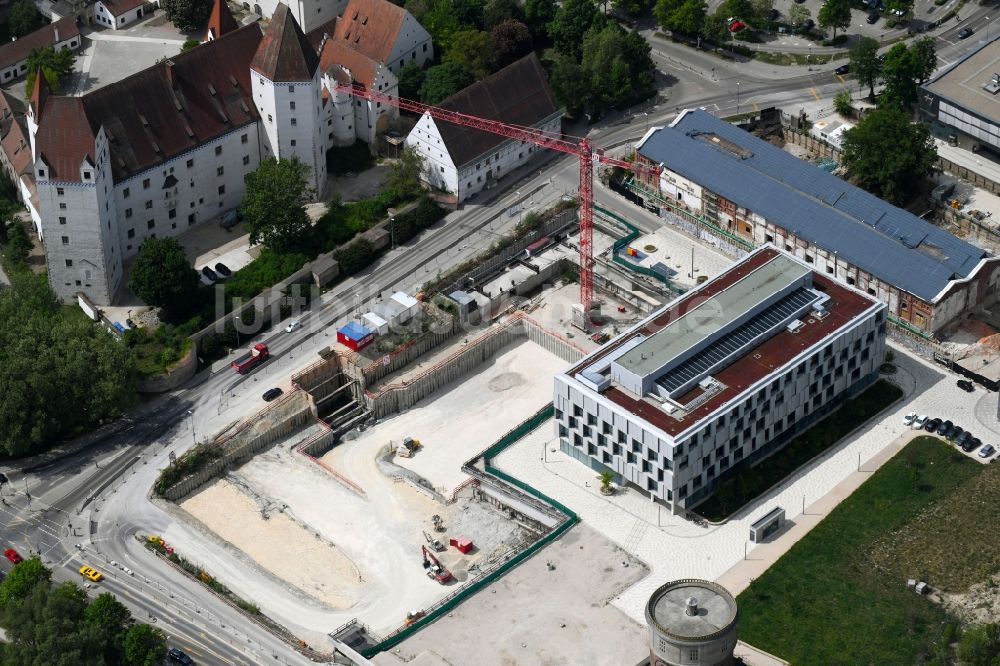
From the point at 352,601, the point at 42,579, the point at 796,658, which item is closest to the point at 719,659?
the point at 796,658

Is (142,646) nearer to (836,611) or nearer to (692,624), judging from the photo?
(692,624)

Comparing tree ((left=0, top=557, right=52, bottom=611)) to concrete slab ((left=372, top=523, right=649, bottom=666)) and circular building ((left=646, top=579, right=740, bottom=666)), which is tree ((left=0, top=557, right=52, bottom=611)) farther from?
circular building ((left=646, top=579, right=740, bottom=666))

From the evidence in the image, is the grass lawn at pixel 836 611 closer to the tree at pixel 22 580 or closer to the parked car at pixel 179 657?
the parked car at pixel 179 657

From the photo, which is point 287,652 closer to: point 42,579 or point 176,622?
point 176,622

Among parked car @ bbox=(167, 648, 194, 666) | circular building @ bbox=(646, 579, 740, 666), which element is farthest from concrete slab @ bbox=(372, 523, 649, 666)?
parked car @ bbox=(167, 648, 194, 666)

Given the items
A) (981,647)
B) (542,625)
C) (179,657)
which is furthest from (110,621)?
(981,647)

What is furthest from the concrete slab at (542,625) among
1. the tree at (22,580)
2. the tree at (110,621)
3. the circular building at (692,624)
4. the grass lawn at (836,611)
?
the tree at (22,580)

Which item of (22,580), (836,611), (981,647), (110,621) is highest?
(22,580)
